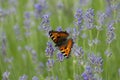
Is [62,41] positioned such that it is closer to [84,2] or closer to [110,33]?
[110,33]

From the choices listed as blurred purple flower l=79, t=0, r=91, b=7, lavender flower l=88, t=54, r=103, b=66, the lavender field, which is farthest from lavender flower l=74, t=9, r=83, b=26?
blurred purple flower l=79, t=0, r=91, b=7

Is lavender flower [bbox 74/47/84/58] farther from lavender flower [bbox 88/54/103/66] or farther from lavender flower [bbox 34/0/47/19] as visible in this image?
lavender flower [bbox 34/0/47/19]

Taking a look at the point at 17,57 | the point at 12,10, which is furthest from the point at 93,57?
the point at 12,10

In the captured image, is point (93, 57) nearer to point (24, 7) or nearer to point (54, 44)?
point (54, 44)

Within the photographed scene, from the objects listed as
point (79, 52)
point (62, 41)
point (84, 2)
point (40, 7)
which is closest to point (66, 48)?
point (62, 41)

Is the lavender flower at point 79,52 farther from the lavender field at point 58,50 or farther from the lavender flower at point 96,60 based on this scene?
the lavender flower at point 96,60

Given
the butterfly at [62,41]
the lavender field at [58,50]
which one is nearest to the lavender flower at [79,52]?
the lavender field at [58,50]
